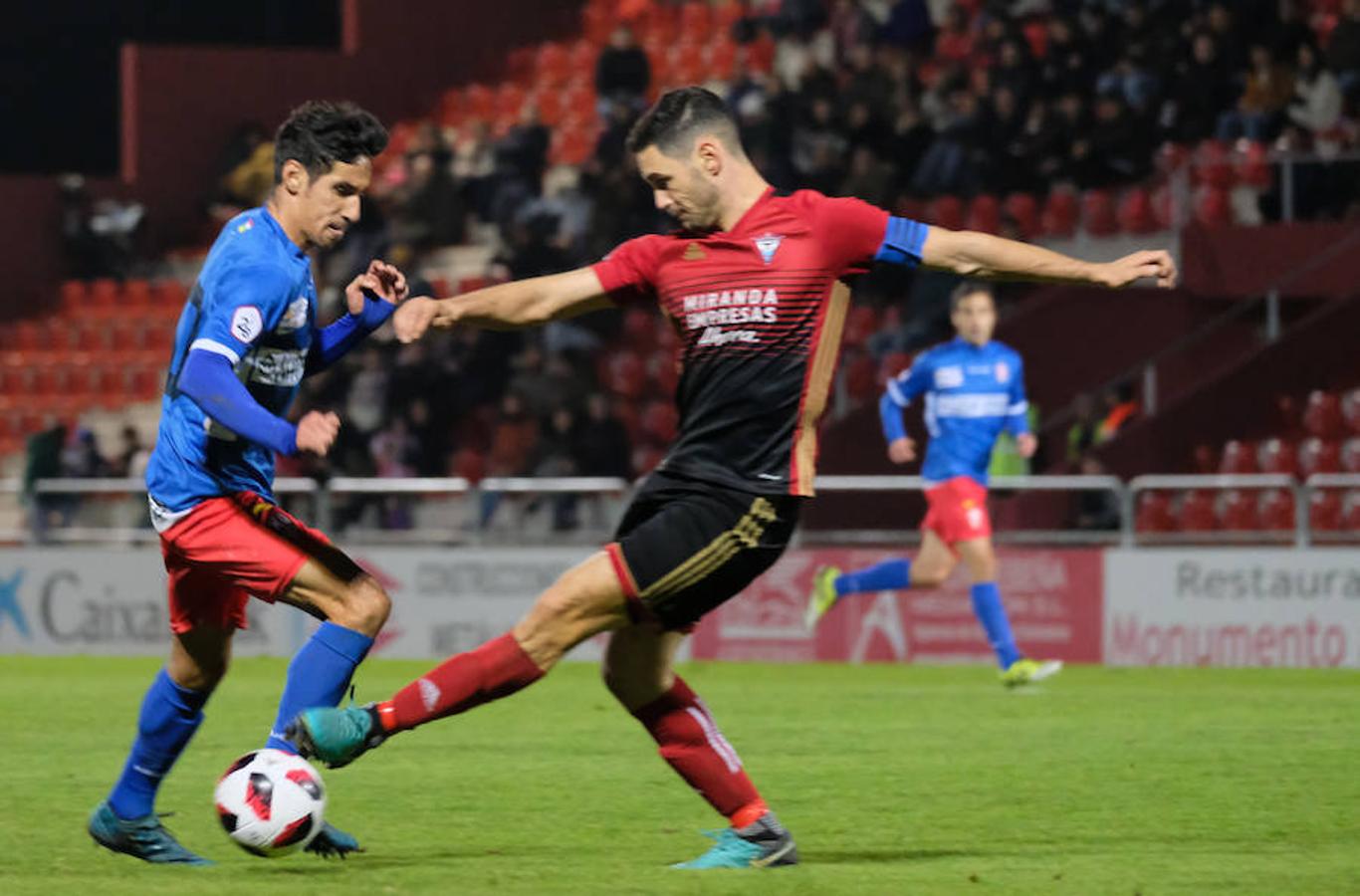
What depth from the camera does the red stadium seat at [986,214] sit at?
21609 millimetres

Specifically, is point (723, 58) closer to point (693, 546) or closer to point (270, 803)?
point (693, 546)

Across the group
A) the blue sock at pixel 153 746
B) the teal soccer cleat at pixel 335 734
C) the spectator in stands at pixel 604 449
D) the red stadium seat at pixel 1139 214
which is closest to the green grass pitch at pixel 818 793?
the blue sock at pixel 153 746

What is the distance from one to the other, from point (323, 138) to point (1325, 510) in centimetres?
1092

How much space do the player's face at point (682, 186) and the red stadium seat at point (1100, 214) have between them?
14.9 metres

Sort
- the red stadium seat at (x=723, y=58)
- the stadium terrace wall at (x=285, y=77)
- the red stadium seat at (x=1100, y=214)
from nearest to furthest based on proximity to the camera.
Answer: the red stadium seat at (x=1100, y=214), the red stadium seat at (x=723, y=58), the stadium terrace wall at (x=285, y=77)

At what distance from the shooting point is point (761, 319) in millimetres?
6652

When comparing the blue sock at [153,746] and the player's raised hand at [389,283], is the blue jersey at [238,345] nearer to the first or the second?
the player's raised hand at [389,283]

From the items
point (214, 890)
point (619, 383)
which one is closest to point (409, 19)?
point (619, 383)

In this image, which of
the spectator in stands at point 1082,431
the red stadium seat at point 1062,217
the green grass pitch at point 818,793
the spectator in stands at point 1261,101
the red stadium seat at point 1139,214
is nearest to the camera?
the green grass pitch at point 818,793

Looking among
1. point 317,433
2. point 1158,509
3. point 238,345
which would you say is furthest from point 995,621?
point 317,433

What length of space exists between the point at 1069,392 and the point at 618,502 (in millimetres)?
4916

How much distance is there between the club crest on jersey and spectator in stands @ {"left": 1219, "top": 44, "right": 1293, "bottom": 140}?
1461 cm

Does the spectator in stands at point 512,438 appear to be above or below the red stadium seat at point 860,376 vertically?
below

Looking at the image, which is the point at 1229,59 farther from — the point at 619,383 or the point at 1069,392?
the point at 619,383
